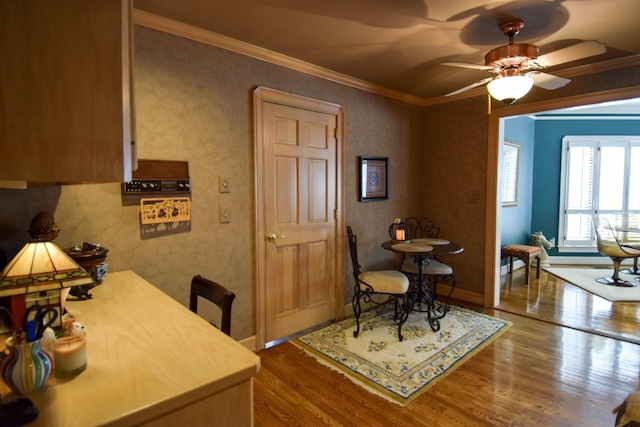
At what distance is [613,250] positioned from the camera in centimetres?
483

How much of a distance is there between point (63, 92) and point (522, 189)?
6433 millimetres

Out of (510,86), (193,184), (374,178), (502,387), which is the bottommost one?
(502,387)

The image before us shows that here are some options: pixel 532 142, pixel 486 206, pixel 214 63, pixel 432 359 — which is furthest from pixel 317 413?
pixel 532 142

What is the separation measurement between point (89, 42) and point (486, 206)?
391cm

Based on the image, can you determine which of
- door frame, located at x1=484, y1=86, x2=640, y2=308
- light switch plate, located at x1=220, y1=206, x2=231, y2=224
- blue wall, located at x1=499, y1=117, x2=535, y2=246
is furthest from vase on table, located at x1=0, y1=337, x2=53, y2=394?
blue wall, located at x1=499, y1=117, x2=535, y2=246

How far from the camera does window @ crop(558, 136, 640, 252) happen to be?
5832 mm

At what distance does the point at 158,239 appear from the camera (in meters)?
2.29

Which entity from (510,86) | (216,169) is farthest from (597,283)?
(216,169)

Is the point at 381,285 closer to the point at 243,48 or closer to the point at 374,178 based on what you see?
the point at 374,178

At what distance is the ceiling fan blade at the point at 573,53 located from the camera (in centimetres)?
195

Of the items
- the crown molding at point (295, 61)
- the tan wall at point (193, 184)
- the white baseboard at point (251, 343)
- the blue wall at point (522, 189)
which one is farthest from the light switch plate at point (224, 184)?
the blue wall at point (522, 189)

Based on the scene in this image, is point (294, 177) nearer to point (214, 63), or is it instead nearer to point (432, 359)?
point (214, 63)

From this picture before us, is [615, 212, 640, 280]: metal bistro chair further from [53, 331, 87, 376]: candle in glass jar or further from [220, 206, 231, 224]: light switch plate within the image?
[53, 331, 87, 376]: candle in glass jar

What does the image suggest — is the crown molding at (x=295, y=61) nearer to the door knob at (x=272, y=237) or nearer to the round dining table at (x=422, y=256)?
the door knob at (x=272, y=237)
